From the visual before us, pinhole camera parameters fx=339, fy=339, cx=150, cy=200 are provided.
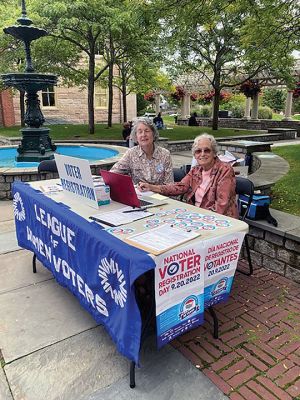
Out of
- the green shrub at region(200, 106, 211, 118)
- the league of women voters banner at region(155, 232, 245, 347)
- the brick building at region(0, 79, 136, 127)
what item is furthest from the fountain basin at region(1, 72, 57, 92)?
the green shrub at region(200, 106, 211, 118)

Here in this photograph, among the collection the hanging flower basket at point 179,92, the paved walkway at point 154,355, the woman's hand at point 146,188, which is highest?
the hanging flower basket at point 179,92

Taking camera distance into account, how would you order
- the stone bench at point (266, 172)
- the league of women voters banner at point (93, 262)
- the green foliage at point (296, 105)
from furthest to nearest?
the green foliage at point (296, 105)
the stone bench at point (266, 172)
the league of women voters banner at point (93, 262)

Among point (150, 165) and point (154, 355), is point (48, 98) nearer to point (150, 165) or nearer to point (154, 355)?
point (150, 165)

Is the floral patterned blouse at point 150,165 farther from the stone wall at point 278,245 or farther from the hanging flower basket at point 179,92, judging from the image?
the hanging flower basket at point 179,92

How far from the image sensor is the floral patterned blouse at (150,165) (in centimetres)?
371

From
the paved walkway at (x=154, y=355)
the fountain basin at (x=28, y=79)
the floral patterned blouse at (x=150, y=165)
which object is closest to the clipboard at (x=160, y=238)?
the paved walkway at (x=154, y=355)

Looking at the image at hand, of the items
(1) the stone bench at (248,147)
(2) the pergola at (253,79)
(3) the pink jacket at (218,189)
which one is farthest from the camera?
(2) the pergola at (253,79)

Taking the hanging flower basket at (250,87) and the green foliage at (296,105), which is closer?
the hanging flower basket at (250,87)

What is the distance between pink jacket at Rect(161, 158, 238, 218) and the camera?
3021 millimetres

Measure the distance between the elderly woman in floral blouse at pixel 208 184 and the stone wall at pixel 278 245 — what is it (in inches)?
21.0

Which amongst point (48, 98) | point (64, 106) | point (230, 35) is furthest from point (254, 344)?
point (48, 98)

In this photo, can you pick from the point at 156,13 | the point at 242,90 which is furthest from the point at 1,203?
the point at 242,90

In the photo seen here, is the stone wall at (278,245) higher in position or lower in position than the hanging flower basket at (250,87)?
lower

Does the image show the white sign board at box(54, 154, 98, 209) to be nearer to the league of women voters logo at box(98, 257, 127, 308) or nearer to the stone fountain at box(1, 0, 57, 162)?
the league of women voters logo at box(98, 257, 127, 308)
